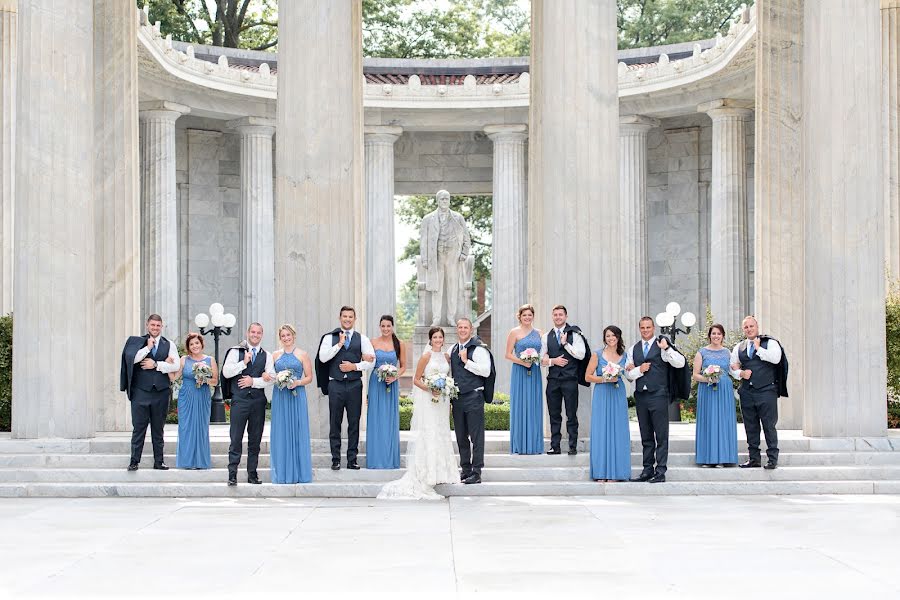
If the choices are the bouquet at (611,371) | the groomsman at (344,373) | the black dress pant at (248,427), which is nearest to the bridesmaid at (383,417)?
the groomsman at (344,373)

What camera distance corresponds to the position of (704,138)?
71750 mm

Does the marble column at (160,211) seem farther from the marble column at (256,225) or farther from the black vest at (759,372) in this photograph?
the black vest at (759,372)

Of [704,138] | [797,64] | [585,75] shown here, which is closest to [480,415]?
[585,75]

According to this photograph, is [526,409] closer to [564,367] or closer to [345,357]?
[564,367]

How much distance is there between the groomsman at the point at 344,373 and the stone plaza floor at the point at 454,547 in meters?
2.45

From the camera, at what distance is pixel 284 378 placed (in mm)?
30234

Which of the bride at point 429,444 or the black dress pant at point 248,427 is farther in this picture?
the black dress pant at point 248,427

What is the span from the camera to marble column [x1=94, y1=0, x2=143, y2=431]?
40031 millimetres

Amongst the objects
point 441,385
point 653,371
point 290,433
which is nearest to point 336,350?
point 290,433

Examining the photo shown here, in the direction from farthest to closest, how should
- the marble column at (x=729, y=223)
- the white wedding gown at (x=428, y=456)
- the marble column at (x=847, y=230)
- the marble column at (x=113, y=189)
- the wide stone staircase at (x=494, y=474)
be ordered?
the marble column at (x=729, y=223), the marble column at (x=113, y=189), the marble column at (x=847, y=230), the wide stone staircase at (x=494, y=474), the white wedding gown at (x=428, y=456)

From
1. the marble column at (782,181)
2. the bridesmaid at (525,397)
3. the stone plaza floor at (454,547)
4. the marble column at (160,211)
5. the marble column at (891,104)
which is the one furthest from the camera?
the marble column at (160,211)

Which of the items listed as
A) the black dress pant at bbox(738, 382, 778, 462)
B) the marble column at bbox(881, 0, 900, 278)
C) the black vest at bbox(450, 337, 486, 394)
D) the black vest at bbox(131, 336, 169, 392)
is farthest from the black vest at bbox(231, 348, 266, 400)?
the marble column at bbox(881, 0, 900, 278)

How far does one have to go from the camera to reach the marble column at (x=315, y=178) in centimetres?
3469

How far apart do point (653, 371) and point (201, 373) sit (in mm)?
11423
